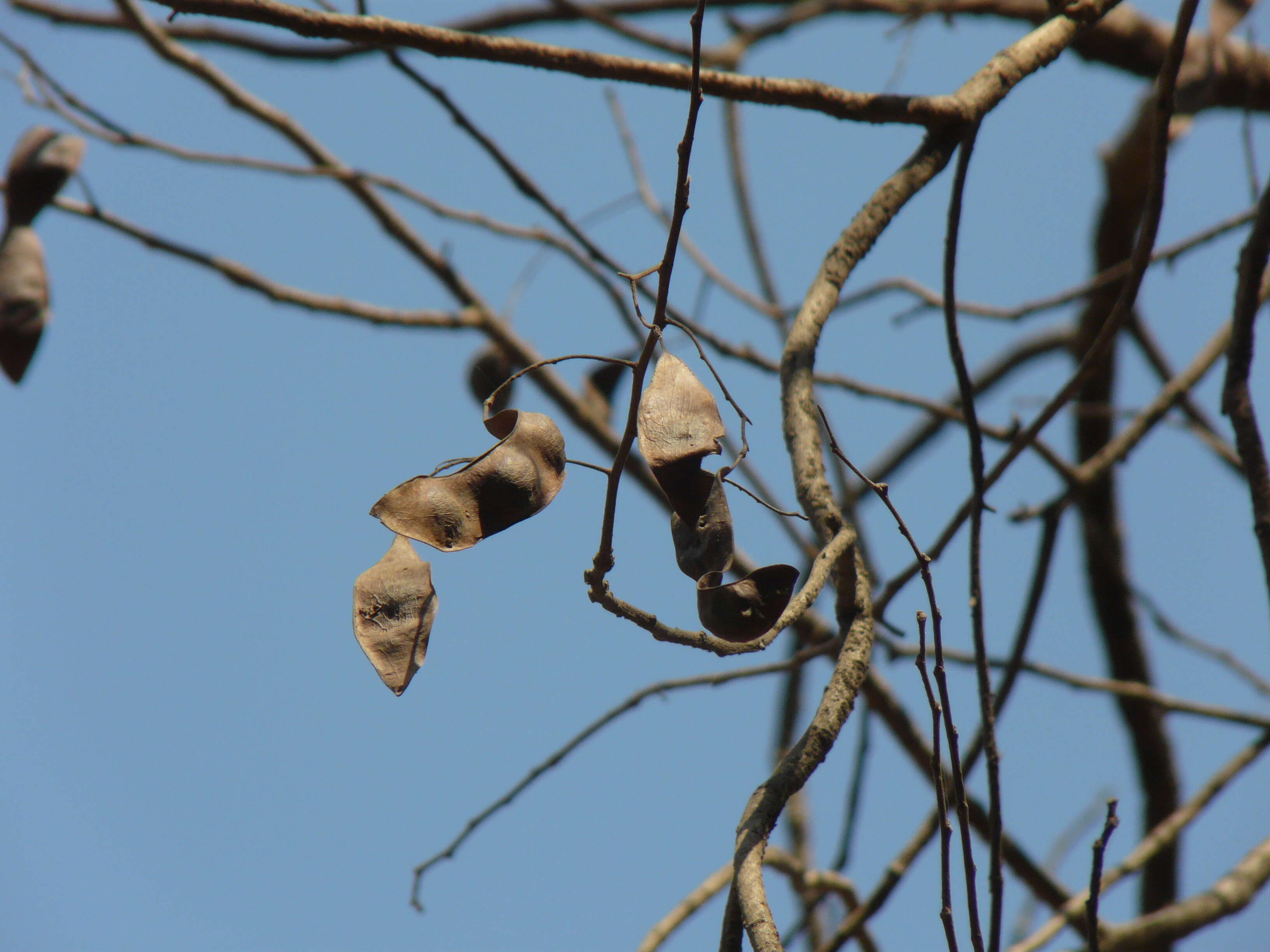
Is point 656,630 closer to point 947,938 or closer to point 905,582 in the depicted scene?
point 947,938

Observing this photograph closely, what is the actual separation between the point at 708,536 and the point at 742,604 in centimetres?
7

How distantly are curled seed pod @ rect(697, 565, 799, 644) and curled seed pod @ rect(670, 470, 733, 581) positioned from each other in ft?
0.05

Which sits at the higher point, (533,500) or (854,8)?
(854,8)

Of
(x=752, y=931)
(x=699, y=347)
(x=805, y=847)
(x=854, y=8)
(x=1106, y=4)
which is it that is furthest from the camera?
(x=854, y=8)

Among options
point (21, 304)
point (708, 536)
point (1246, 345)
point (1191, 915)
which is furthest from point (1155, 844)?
point (21, 304)

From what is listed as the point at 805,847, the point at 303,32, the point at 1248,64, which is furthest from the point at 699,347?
the point at 1248,64

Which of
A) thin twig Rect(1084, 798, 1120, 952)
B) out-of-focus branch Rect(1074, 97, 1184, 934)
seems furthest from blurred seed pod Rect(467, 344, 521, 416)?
out-of-focus branch Rect(1074, 97, 1184, 934)

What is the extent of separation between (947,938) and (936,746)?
0.54ft

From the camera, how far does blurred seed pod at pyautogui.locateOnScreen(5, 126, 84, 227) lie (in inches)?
79.7

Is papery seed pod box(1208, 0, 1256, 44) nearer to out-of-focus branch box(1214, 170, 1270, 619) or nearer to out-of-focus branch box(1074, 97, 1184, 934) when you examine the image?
out-of-focus branch box(1214, 170, 1270, 619)

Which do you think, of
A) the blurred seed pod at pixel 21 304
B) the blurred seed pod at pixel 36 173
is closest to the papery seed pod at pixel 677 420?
the blurred seed pod at pixel 21 304

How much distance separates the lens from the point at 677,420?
883mm

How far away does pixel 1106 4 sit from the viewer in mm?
1423

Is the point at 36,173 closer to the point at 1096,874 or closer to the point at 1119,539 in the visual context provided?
the point at 1096,874
